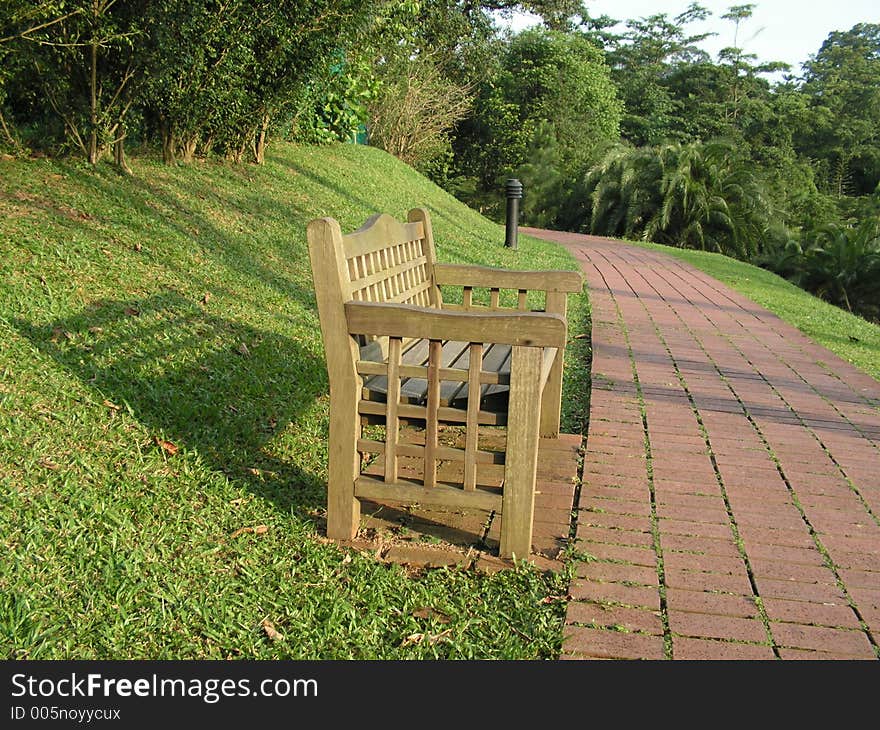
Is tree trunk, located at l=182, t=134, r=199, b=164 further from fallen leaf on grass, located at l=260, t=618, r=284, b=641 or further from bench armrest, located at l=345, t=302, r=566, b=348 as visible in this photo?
fallen leaf on grass, located at l=260, t=618, r=284, b=641

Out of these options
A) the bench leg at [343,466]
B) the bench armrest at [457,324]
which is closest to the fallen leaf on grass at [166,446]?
the bench leg at [343,466]

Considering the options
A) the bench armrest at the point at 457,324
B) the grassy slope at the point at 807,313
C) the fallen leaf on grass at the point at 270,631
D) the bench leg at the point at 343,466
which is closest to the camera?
the fallen leaf on grass at the point at 270,631

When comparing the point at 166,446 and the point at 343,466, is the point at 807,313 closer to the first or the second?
the point at 343,466

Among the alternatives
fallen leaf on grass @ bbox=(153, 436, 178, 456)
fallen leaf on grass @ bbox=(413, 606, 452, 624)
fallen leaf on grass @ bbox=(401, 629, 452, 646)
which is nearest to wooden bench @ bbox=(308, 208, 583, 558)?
fallen leaf on grass @ bbox=(413, 606, 452, 624)

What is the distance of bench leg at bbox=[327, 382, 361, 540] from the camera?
126 inches

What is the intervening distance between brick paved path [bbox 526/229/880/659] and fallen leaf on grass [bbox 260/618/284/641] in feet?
2.79

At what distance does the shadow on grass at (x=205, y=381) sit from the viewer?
12.3ft

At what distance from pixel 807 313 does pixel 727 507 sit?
22.1 ft

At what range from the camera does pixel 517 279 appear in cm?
436

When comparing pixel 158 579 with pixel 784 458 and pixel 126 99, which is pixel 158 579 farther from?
pixel 126 99

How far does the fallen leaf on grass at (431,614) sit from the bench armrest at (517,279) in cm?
187

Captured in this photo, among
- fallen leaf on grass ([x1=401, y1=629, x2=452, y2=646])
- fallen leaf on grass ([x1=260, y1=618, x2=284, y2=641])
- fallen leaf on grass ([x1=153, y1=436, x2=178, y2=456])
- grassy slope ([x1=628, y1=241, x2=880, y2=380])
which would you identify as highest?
fallen leaf on grass ([x1=153, y1=436, x2=178, y2=456])

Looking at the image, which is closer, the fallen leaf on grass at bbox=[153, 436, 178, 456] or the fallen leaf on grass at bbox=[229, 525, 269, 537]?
the fallen leaf on grass at bbox=[229, 525, 269, 537]

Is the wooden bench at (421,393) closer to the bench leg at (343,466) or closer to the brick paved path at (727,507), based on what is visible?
the bench leg at (343,466)
